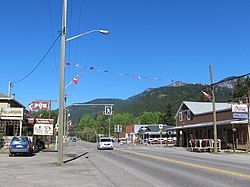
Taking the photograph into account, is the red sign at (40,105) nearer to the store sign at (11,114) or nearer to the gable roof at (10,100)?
the gable roof at (10,100)

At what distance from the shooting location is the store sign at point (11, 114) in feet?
149

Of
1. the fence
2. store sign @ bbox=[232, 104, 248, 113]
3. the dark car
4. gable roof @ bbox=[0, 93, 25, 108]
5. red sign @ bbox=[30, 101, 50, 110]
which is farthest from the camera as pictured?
red sign @ bbox=[30, 101, 50, 110]

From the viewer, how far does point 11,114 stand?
150ft

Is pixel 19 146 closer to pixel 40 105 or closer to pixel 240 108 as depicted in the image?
pixel 40 105

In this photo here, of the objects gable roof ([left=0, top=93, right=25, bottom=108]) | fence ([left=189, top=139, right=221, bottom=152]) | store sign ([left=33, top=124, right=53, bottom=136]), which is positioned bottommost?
fence ([left=189, top=139, right=221, bottom=152])

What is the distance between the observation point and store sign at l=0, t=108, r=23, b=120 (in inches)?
1786

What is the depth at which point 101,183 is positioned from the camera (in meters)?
14.1

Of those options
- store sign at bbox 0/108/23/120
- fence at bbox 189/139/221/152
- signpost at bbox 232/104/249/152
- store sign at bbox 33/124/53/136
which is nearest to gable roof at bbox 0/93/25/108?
store sign at bbox 0/108/23/120

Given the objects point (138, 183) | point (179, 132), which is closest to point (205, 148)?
point (179, 132)

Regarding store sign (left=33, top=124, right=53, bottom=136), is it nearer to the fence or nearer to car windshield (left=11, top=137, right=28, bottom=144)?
car windshield (left=11, top=137, right=28, bottom=144)

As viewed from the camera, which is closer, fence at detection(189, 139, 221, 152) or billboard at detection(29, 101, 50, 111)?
fence at detection(189, 139, 221, 152)

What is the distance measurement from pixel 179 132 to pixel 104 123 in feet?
322

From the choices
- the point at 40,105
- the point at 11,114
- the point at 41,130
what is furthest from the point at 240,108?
the point at 40,105

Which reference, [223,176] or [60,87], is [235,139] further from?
[223,176]
